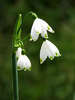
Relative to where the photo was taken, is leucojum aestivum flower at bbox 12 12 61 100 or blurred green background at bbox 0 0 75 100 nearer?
leucojum aestivum flower at bbox 12 12 61 100

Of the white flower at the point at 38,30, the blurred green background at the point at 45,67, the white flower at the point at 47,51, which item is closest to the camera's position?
the white flower at the point at 38,30

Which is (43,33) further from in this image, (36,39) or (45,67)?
(45,67)

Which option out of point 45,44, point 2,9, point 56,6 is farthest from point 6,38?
point 45,44

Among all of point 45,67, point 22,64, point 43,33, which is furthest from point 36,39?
point 45,67

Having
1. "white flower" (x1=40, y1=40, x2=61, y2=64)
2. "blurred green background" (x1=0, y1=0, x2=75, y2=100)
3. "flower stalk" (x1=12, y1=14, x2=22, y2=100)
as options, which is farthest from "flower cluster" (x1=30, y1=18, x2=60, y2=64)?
"blurred green background" (x1=0, y1=0, x2=75, y2=100)

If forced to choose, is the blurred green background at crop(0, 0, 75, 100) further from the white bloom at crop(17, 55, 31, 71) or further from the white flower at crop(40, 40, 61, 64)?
the white bloom at crop(17, 55, 31, 71)

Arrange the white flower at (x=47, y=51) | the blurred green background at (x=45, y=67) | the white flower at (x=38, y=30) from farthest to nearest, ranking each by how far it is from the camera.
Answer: the blurred green background at (x=45, y=67) → the white flower at (x=47, y=51) → the white flower at (x=38, y=30)

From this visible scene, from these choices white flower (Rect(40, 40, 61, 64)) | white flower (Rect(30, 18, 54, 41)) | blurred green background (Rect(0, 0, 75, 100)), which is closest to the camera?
white flower (Rect(30, 18, 54, 41))

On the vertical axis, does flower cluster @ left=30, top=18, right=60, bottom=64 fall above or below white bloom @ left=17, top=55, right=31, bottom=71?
above

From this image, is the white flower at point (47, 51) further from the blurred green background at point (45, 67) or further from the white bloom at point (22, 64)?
the blurred green background at point (45, 67)

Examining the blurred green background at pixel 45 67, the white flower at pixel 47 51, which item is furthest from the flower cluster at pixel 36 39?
the blurred green background at pixel 45 67

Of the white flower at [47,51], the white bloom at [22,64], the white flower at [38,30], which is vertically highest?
the white flower at [38,30]
